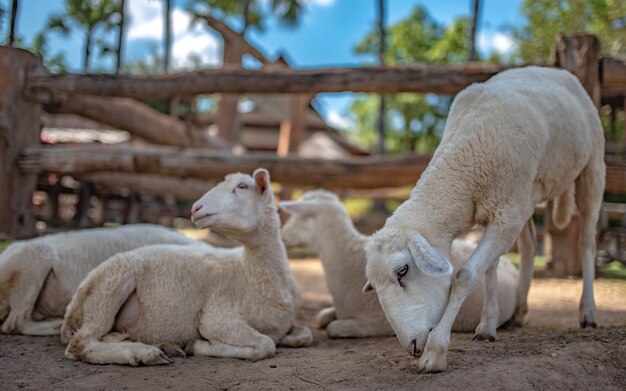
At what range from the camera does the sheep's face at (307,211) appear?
5043 millimetres

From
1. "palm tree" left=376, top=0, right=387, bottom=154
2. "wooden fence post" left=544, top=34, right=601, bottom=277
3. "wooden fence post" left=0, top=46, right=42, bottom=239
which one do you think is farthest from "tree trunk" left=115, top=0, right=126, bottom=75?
"wooden fence post" left=544, top=34, right=601, bottom=277

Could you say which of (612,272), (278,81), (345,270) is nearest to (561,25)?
(612,272)

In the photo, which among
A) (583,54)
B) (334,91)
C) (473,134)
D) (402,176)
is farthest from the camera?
(402,176)

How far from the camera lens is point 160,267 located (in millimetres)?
3857

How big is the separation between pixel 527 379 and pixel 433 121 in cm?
2507

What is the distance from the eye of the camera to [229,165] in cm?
756

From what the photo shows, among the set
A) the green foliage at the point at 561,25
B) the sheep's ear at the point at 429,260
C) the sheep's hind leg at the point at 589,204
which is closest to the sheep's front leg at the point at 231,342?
the sheep's ear at the point at 429,260

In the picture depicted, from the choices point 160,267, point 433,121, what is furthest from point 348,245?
point 433,121

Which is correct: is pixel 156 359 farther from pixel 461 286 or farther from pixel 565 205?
pixel 565 205

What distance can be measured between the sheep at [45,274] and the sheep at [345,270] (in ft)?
4.96

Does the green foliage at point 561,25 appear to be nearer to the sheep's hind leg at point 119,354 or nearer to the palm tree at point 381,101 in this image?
the palm tree at point 381,101

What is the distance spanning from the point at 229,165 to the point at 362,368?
4.89 m

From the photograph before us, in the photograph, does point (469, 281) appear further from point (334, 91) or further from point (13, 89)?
point (13, 89)

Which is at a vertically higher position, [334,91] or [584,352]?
[334,91]
